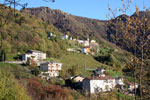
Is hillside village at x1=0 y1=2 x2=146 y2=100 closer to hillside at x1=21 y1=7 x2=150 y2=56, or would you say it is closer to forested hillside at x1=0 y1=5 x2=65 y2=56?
forested hillside at x1=0 y1=5 x2=65 y2=56

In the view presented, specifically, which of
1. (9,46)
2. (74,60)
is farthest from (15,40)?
(74,60)

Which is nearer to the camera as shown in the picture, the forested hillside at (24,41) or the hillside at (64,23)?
the forested hillside at (24,41)

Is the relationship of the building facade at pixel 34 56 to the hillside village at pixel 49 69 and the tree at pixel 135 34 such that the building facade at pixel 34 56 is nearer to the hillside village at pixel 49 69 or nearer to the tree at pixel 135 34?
the hillside village at pixel 49 69

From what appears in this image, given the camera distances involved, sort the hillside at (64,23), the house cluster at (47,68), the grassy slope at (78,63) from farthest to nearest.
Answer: the hillside at (64,23) < the grassy slope at (78,63) < the house cluster at (47,68)

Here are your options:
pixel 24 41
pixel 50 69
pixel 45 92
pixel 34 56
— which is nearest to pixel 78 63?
pixel 34 56

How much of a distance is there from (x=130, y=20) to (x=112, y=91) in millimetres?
3390

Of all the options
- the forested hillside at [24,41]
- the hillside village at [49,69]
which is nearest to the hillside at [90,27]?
the hillside village at [49,69]

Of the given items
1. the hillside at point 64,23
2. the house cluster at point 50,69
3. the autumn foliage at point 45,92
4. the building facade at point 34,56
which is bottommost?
the autumn foliage at point 45,92

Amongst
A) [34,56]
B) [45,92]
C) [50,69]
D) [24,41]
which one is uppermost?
[24,41]

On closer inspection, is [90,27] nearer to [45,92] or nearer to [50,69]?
[50,69]

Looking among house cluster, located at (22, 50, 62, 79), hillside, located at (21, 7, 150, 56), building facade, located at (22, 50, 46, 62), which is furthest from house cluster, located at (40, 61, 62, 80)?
hillside, located at (21, 7, 150, 56)

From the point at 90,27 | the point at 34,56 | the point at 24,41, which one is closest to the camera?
the point at 34,56

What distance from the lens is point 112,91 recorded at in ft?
24.0

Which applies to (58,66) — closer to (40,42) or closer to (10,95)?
(40,42)
